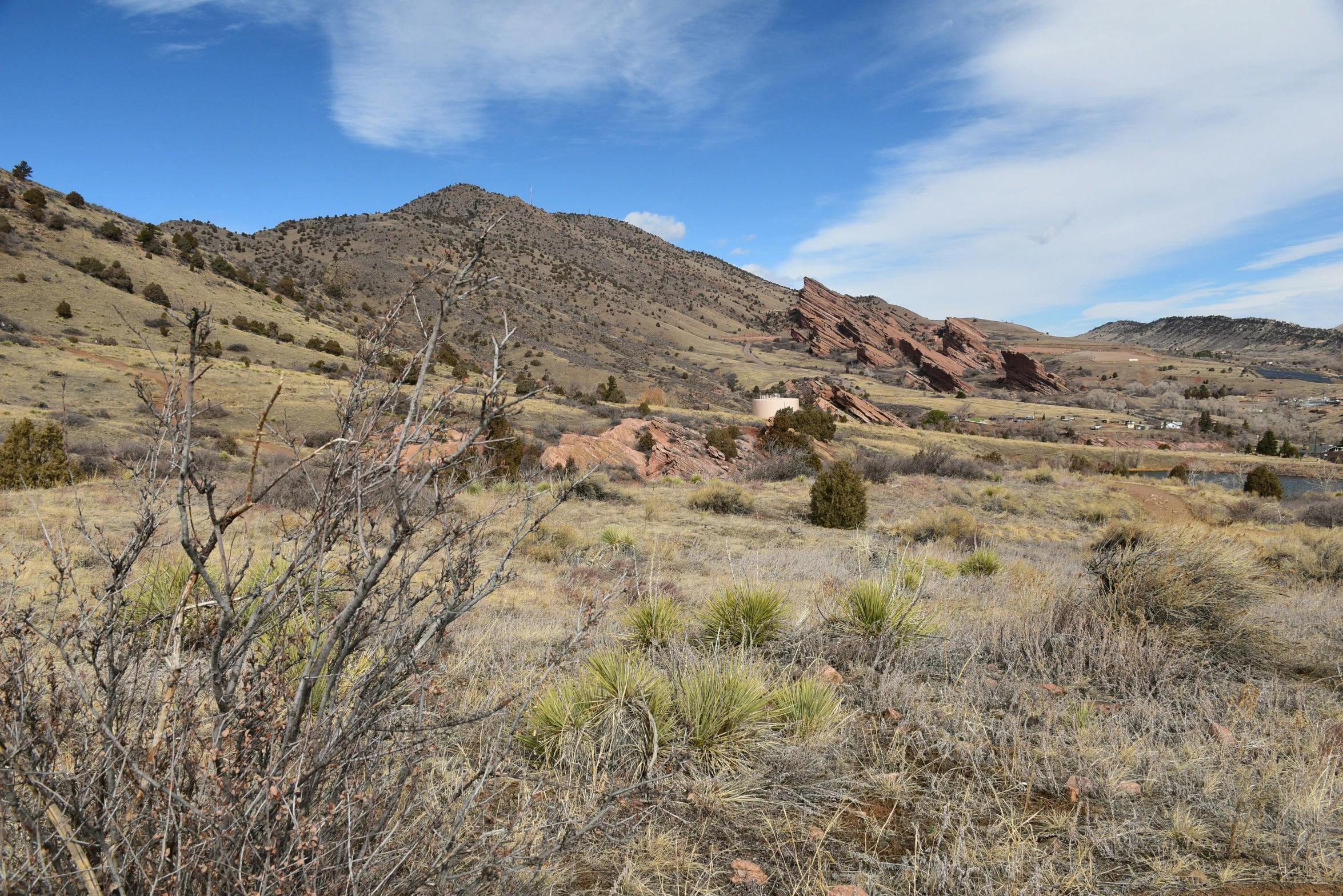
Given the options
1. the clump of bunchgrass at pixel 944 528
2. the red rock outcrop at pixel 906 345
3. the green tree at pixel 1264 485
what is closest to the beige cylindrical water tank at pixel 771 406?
the green tree at pixel 1264 485

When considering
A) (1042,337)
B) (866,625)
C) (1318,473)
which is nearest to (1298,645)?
(866,625)

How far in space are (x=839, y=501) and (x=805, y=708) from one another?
34.5ft

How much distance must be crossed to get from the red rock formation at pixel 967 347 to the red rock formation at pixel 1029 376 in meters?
10.3

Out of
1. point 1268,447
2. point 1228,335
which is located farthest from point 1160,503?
point 1228,335

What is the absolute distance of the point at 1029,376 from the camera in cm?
7975

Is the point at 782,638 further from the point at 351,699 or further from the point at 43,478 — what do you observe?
the point at 43,478

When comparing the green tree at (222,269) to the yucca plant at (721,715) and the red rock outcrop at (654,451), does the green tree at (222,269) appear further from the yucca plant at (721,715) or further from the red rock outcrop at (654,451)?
the yucca plant at (721,715)

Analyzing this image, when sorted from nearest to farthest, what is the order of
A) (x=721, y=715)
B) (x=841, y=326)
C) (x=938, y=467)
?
(x=721, y=715), (x=938, y=467), (x=841, y=326)

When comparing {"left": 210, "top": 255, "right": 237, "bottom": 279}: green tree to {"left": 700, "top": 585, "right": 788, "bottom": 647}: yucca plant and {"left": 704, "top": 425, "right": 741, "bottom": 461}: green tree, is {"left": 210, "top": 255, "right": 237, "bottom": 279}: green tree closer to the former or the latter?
{"left": 704, "top": 425, "right": 741, "bottom": 461}: green tree

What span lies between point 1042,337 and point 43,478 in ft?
532

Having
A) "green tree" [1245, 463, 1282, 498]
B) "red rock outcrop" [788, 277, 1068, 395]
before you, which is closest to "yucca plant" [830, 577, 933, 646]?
"green tree" [1245, 463, 1282, 498]

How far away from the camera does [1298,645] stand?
5.29 m

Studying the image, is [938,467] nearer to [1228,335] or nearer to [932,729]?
[932,729]

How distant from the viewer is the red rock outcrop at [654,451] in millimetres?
18891
